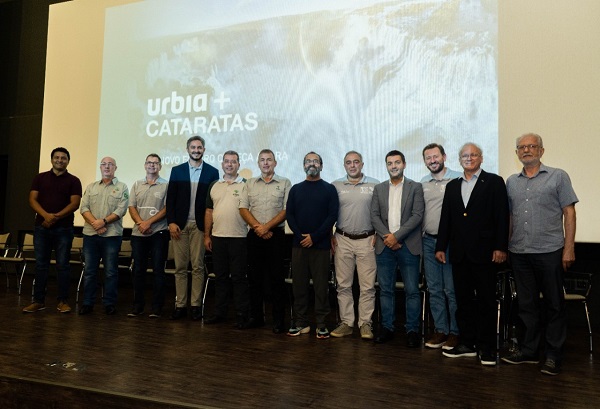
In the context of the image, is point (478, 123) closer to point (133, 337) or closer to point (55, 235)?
point (133, 337)

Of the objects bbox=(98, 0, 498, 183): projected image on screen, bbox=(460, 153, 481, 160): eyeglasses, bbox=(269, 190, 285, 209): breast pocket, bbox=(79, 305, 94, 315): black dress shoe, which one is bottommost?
bbox=(79, 305, 94, 315): black dress shoe

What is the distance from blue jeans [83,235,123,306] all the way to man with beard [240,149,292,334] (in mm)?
1417

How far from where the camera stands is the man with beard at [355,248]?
12.8 ft

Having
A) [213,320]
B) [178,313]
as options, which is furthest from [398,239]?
[178,313]

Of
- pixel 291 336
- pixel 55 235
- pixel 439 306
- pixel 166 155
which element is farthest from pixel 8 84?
pixel 439 306

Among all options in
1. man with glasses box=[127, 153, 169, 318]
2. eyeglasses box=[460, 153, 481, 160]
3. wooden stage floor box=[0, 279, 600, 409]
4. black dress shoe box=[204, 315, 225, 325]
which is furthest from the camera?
man with glasses box=[127, 153, 169, 318]

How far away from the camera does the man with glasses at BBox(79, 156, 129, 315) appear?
4645mm

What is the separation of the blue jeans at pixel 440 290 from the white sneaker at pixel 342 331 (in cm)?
69

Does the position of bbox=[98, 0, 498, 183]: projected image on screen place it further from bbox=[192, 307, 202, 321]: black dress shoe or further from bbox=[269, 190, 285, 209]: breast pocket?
bbox=[192, 307, 202, 321]: black dress shoe

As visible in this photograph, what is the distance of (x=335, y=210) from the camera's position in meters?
3.92

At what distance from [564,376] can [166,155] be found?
4.57 meters

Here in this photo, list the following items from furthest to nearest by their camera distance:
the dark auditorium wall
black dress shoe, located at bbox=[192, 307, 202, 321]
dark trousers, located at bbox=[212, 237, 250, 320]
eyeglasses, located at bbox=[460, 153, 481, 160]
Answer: the dark auditorium wall, black dress shoe, located at bbox=[192, 307, 202, 321], dark trousers, located at bbox=[212, 237, 250, 320], eyeglasses, located at bbox=[460, 153, 481, 160]

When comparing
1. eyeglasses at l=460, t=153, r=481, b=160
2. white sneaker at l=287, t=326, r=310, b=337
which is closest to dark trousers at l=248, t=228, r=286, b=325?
white sneaker at l=287, t=326, r=310, b=337

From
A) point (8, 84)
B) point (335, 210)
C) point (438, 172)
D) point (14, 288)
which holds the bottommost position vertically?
point (14, 288)
